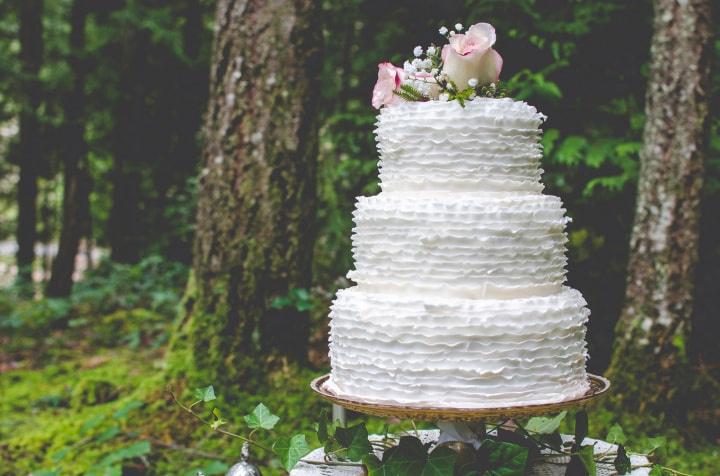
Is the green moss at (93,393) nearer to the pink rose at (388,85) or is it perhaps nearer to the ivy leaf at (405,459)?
the ivy leaf at (405,459)

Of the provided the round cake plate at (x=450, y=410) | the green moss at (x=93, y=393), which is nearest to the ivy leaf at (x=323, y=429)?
the round cake plate at (x=450, y=410)

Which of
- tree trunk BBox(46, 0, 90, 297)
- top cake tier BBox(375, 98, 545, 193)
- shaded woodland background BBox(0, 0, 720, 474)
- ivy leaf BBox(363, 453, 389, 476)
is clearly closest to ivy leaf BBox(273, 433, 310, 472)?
ivy leaf BBox(363, 453, 389, 476)

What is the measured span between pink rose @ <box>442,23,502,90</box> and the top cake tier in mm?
130

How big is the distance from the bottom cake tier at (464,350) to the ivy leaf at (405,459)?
0.62 feet

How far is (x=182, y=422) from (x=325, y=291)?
8.43ft

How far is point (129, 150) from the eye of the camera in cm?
1153

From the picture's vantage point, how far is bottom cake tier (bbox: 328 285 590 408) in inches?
95.3

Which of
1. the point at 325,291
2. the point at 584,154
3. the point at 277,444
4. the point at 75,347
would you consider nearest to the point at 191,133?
the point at 75,347

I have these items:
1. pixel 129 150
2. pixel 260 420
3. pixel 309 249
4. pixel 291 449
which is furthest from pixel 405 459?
pixel 129 150

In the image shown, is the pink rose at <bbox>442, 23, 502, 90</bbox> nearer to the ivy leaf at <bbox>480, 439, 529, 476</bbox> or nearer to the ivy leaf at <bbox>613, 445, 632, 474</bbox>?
the ivy leaf at <bbox>480, 439, 529, 476</bbox>

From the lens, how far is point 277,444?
2656mm

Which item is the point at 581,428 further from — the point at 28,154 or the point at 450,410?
the point at 28,154

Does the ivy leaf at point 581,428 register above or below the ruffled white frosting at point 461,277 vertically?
below

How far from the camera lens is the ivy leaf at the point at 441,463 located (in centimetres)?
246
